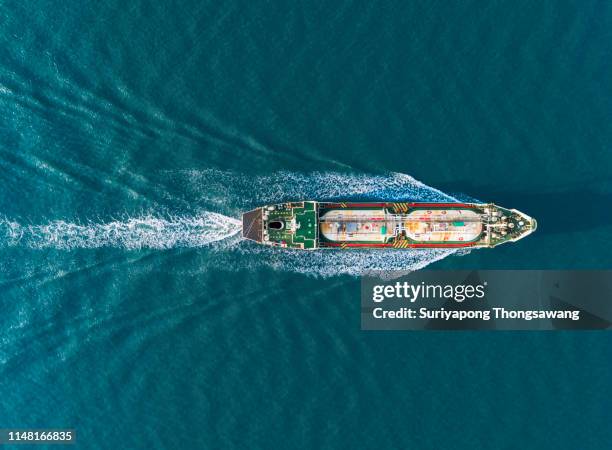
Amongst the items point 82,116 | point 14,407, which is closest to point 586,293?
point 82,116

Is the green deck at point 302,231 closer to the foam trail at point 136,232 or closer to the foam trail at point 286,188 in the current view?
the foam trail at point 286,188

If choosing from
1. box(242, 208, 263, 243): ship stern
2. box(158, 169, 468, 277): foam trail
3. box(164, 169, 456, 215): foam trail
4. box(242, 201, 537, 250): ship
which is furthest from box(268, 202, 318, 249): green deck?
box(164, 169, 456, 215): foam trail

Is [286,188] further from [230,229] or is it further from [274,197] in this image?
[230,229]

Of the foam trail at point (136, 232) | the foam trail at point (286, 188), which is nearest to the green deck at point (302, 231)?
the foam trail at point (286, 188)

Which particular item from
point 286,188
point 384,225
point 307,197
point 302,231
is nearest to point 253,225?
point 302,231

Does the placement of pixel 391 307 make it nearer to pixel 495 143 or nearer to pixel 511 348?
pixel 511 348

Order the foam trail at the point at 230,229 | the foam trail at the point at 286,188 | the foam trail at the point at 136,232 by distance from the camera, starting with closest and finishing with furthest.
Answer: the foam trail at the point at 286,188 → the foam trail at the point at 230,229 → the foam trail at the point at 136,232
